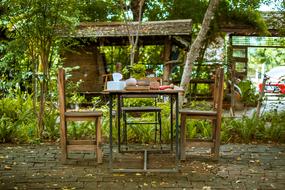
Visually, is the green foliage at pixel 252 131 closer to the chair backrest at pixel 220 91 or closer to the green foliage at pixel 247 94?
the chair backrest at pixel 220 91

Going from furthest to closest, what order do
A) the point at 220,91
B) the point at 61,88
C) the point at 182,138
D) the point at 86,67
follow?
the point at 86,67 → the point at 182,138 → the point at 220,91 → the point at 61,88

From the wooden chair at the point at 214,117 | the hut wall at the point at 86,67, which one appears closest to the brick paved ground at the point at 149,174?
the wooden chair at the point at 214,117

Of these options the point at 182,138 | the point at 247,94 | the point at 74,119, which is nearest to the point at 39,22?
the point at 74,119

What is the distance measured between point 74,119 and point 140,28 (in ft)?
24.9

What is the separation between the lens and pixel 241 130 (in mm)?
7117

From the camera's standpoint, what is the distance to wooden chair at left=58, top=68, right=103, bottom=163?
547cm

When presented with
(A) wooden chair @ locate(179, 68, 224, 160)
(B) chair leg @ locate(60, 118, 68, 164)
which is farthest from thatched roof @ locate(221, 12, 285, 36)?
(B) chair leg @ locate(60, 118, 68, 164)

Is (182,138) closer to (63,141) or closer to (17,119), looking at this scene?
(63,141)

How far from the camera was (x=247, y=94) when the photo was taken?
13414mm

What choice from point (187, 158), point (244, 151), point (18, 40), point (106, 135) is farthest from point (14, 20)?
point (244, 151)

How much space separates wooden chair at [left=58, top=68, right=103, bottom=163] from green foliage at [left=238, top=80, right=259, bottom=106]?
8.35 meters

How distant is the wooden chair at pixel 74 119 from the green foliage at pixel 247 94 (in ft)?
27.4

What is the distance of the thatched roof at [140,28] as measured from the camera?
12551 millimetres

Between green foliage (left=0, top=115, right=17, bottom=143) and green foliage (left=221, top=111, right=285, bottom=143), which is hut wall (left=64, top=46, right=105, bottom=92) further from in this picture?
green foliage (left=221, top=111, right=285, bottom=143)
